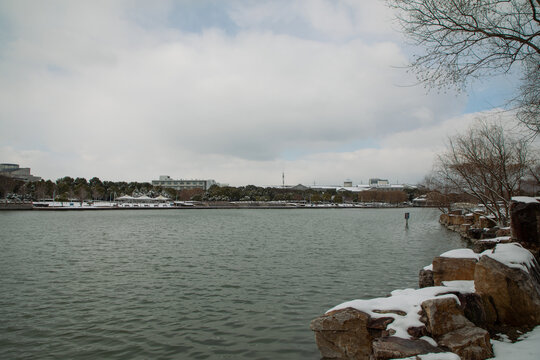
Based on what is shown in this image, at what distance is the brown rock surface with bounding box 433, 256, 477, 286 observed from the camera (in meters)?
9.96

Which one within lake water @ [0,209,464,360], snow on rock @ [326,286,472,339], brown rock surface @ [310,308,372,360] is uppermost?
snow on rock @ [326,286,472,339]

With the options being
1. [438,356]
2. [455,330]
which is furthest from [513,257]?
[438,356]

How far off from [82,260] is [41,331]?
444 inches

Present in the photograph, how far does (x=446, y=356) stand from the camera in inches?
217

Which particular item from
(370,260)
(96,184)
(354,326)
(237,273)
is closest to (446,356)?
(354,326)

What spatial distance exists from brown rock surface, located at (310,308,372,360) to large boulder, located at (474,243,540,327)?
3153 millimetres

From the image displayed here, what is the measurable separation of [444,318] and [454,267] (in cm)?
405

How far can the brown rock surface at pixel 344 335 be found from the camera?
23.4 ft

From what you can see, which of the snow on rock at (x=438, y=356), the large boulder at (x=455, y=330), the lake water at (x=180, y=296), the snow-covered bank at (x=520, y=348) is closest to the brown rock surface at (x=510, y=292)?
the snow-covered bank at (x=520, y=348)

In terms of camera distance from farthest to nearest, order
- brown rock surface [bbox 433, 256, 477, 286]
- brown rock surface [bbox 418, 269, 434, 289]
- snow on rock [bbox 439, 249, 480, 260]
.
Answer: brown rock surface [bbox 418, 269, 434, 289], snow on rock [bbox 439, 249, 480, 260], brown rock surface [bbox 433, 256, 477, 286]

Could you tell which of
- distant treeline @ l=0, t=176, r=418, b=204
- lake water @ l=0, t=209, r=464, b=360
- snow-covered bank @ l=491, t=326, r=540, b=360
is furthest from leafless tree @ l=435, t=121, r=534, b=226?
distant treeline @ l=0, t=176, r=418, b=204

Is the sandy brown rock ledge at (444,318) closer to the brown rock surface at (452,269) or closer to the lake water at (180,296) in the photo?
the lake water at (180,296)

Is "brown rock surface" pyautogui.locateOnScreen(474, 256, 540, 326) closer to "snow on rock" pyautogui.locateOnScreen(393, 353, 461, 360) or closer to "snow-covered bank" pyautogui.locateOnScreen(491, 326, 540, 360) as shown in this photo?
"snow-covered bank" pyautogui.locateOnScreen(491, 326, 540, 360)

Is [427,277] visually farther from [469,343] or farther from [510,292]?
[469,343]
